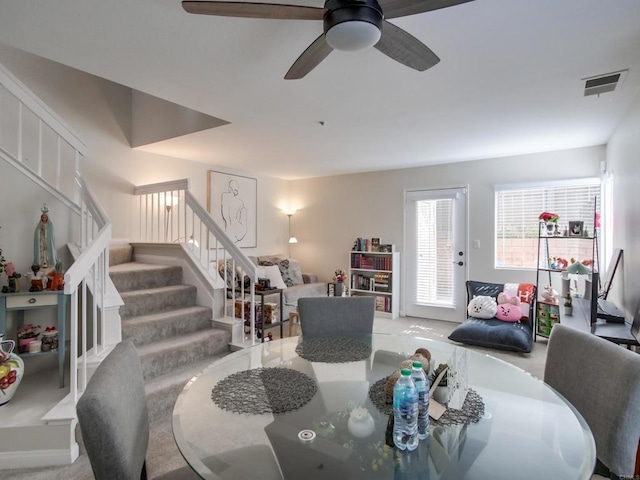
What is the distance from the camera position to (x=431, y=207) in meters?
5.20

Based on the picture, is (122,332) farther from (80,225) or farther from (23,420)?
(80,225)

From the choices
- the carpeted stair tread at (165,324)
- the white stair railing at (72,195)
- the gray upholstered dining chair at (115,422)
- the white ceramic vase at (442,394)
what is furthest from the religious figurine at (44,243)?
the white ceramic vase at (442,394)

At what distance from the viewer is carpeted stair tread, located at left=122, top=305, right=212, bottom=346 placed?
2.69 metres

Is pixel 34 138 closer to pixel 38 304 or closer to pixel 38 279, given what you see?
pixel 38 279

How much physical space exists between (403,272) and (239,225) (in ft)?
9.14

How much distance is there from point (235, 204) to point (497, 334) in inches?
161

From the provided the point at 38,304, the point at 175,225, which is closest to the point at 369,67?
the point at 38,304

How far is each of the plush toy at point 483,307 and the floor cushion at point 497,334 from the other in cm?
6

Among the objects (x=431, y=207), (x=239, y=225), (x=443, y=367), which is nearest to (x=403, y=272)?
(x=431, y=207)

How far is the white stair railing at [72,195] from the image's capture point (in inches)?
79.2

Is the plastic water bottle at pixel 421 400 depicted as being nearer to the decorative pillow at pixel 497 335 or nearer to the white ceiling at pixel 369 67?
the white ceiling at pixel 369 67

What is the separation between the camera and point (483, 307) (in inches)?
162

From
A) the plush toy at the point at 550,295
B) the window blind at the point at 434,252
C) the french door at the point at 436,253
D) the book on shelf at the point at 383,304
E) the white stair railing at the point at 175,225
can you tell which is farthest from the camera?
the book on shelf at the point at 383,304

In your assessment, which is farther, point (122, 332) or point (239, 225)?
point (239, 225)
